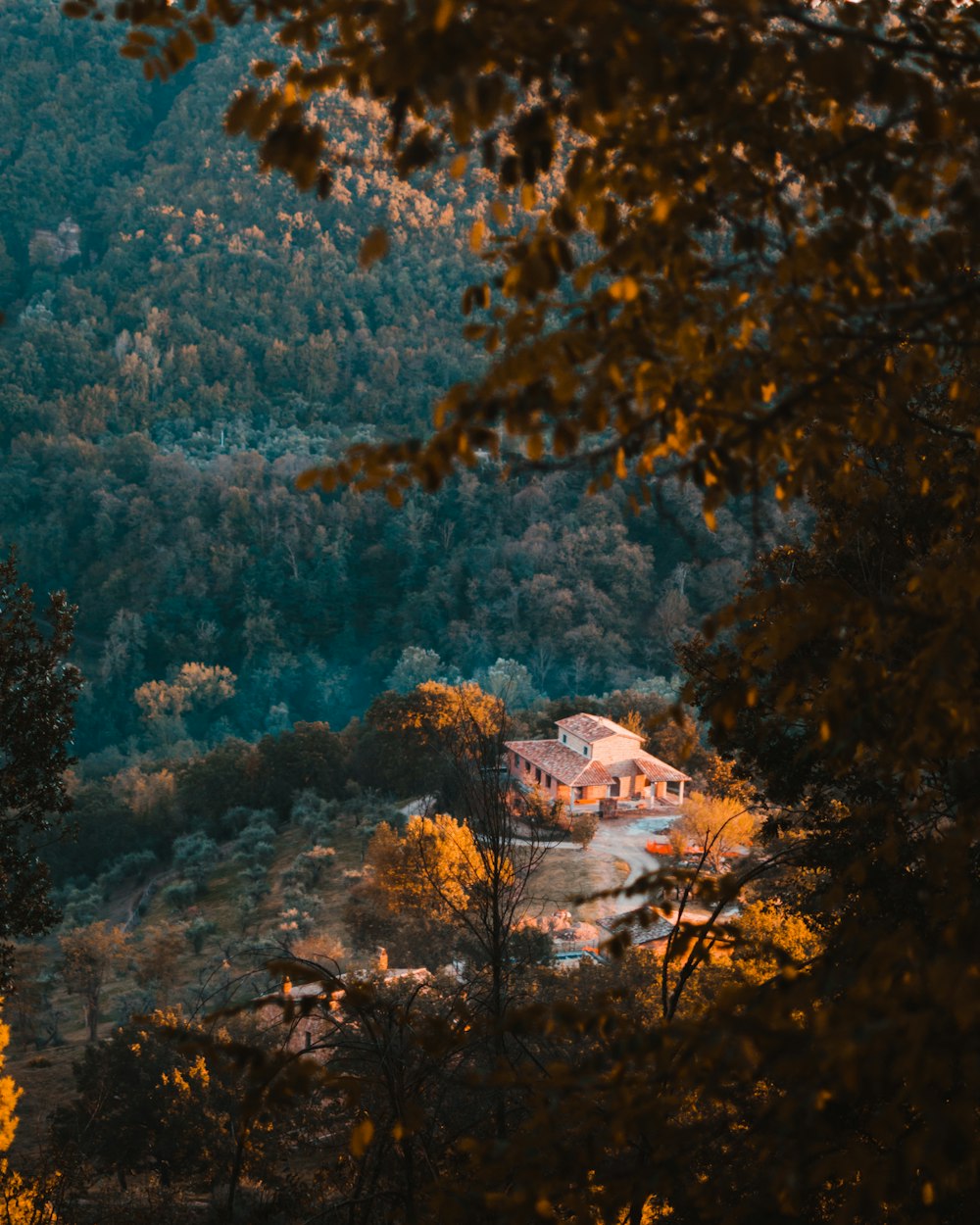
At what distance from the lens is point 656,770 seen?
3294 centimetres

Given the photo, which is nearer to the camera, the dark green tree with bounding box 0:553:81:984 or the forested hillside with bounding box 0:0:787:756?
the dark green tree with bounding box 0:553:81:984

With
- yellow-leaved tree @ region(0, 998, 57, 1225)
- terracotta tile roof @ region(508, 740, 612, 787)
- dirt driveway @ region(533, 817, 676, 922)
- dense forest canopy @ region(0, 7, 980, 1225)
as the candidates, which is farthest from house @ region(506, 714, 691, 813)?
yellow-leaved tree @ region(0, 998, 57, 1225)

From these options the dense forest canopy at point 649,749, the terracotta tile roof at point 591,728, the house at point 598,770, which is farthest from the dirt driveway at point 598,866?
the terracotta tile roof at point 591,728

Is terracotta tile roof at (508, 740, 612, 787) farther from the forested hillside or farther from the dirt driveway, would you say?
the forested hillside

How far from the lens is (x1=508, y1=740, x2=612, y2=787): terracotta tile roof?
31578 mm

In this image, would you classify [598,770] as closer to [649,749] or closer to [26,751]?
[649,749]

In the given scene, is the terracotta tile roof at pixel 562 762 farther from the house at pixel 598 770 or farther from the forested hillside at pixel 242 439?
the forested hillside at pixel 242 439

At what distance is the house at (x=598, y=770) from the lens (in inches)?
1253

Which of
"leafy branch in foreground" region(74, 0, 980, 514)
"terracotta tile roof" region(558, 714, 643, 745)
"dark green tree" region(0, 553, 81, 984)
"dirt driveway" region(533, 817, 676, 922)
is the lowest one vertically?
"dirt driveway" region(533, 817, 676, 922)

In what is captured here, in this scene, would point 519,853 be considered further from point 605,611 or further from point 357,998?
point 605,611

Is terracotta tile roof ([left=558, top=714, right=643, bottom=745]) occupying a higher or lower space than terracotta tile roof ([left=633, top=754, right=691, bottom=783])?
higher

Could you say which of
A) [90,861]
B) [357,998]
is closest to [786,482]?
[357,998]

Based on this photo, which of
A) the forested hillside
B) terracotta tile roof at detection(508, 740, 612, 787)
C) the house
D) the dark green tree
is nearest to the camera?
the dark green tree

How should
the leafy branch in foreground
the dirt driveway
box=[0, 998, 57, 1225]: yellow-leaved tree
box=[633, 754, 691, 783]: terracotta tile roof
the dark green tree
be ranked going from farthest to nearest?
1. box=[633, 754, 691, 783]: terracotta tile roof
2. the dirt driveway
3. the dark green tree
4. box=[0, 998, 57, 1225]: yellow-leaved tree
5. the leafy branch in foreground
